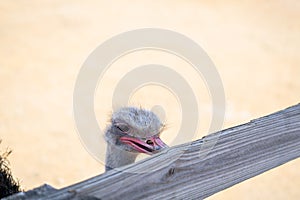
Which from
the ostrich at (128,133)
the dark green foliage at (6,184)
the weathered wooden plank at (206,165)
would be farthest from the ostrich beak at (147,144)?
the weathered wooden plank at (206,165)

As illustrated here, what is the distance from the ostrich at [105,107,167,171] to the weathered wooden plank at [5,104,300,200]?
2.94 ft

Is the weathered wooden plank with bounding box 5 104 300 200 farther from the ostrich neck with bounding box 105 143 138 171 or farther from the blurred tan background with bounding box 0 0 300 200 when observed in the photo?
the blurred tan background with bounding box 0 0 300 200

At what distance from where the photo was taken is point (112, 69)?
7.03 meters

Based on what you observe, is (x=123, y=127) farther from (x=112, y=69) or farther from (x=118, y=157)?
(x=112, y=69)

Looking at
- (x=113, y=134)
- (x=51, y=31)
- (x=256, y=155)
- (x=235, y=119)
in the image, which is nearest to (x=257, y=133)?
(x=256, y=155)

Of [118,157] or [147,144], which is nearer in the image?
[147,144]

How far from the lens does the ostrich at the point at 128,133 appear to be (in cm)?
271

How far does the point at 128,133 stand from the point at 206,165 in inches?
49.8

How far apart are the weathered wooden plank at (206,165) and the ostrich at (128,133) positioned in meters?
0.89

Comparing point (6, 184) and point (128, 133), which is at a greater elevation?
point (128, 133)

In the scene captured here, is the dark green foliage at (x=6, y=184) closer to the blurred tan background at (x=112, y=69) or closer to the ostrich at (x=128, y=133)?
the ostrich at (x=128, y=133)

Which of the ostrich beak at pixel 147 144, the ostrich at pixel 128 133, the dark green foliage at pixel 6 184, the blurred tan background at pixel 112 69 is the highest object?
the blurred tan background at pixel 112 69

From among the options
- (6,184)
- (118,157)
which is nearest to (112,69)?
(118,157)

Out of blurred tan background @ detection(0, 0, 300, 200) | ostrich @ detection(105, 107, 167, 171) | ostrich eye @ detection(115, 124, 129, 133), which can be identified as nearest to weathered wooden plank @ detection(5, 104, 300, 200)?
ostrich @ detection(105, 107, 167, 171)
